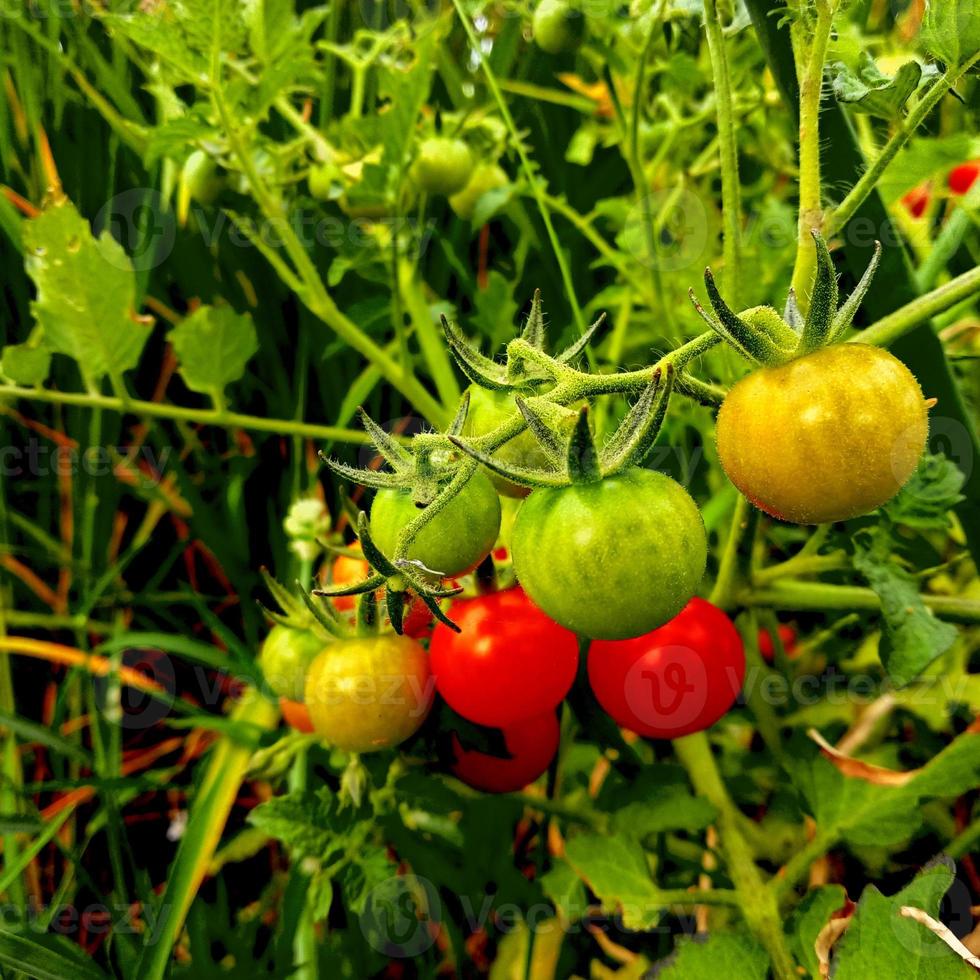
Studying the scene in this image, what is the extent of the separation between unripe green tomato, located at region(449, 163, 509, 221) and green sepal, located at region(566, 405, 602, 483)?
0.71 meters

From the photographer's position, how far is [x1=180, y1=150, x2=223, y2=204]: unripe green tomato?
954 mm

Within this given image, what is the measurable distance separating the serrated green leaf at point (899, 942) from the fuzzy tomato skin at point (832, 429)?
256 millimetres

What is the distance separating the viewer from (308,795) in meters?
0.69

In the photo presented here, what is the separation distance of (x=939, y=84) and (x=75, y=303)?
0.79 meters

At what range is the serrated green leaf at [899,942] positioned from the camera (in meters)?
0.47

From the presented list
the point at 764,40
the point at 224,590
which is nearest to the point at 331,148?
the point at 764,40

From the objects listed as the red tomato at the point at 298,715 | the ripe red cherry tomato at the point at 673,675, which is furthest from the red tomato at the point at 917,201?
the red tomato at the point at 298,715

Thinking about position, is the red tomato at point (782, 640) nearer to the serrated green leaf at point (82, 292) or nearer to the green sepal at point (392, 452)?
the green sepal at point (392, 452)

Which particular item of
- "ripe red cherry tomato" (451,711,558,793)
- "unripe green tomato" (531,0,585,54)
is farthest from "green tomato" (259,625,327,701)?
"unripe green tomato" (531,0,585,54)

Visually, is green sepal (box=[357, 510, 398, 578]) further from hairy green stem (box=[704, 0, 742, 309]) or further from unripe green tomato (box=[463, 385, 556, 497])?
hairy green stem (box=[704, 0, 742, 309])

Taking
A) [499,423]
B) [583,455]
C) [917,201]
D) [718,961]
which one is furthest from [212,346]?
[917,201]

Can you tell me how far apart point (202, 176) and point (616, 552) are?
798 millimetres

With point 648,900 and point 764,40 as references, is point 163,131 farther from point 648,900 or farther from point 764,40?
point 648,900

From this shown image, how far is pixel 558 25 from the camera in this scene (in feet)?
3.11
